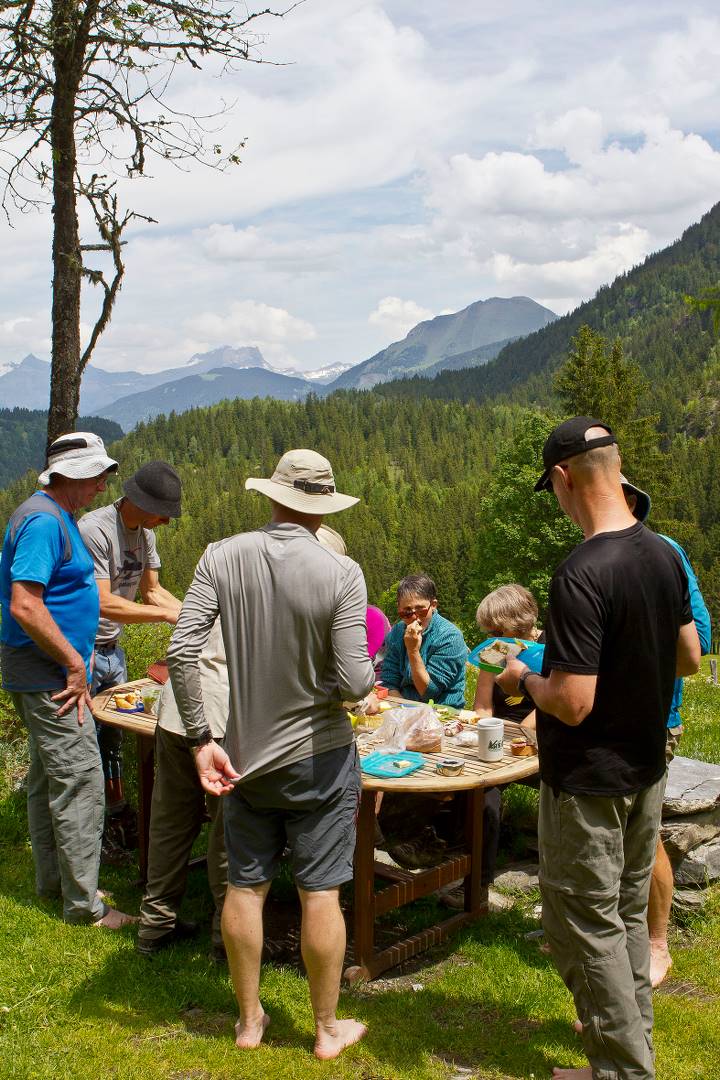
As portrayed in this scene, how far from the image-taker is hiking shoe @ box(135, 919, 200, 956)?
4.43 m

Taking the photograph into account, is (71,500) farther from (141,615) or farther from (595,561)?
(595,561)

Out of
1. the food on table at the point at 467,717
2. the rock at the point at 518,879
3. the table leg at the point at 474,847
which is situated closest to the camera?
the table leg at the point at 474,847

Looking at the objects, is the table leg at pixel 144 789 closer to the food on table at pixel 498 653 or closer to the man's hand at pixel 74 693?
the man's hand at pixel 74 693

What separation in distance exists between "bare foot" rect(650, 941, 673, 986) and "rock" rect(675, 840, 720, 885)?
2.21 ft

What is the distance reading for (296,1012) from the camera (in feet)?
12.6

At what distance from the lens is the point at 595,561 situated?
2848mm

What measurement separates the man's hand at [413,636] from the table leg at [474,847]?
1.14 meters

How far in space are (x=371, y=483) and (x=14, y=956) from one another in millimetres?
140804

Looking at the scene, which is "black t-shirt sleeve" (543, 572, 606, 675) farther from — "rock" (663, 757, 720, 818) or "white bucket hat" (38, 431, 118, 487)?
"white bucket hat" (38, 431, 118, 487)

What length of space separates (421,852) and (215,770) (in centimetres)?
211

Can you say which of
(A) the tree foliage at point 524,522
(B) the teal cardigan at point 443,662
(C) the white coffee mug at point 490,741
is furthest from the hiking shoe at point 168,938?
(A) the tree foliage at point 524,522

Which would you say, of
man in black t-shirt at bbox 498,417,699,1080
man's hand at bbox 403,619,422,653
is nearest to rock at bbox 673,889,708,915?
man in black t-shirt at bbox 498,417,699,1080

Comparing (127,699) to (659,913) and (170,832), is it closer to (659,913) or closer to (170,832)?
(170,832)

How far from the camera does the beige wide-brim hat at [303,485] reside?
3.45 metres
